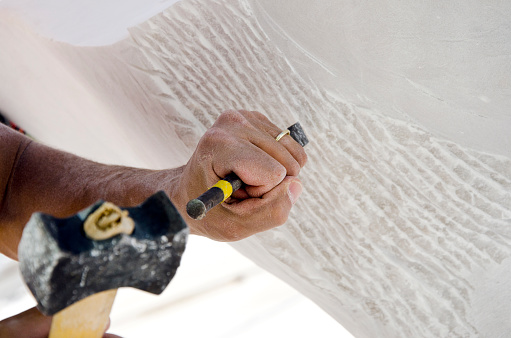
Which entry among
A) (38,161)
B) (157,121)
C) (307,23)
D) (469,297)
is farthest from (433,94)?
(38,161)

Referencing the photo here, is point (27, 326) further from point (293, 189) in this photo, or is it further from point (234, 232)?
point (293, 189)

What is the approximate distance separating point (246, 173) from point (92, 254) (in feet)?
1.10

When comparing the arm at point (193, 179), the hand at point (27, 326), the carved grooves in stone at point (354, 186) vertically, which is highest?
the hand at point (27, 326)

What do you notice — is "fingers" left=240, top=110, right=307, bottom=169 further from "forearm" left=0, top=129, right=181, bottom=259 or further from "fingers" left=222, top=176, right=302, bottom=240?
"forearm" left=0, top=129, right=181, bottom=259

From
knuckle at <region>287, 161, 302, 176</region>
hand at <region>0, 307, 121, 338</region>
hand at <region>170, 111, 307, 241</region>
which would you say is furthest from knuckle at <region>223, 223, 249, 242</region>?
hand at <region>0, 307, 121, 338</region>

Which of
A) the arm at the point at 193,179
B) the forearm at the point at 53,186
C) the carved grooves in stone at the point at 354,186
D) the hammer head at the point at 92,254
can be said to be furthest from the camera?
the forearm at the point at 53,186

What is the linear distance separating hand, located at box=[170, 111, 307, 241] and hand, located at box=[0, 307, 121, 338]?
293mm

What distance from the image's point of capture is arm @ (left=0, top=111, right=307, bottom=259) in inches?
28.8

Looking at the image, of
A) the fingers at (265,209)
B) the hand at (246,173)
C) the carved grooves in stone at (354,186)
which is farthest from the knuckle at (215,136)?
the carved grooves in stone at (354,186)

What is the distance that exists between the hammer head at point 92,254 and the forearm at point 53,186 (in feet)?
1.92

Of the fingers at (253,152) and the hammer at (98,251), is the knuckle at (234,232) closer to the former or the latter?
the fingers at (253,152)

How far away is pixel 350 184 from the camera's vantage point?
98 cm

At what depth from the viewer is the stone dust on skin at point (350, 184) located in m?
0.90

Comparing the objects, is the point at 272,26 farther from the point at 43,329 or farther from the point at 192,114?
the point at 43,329
